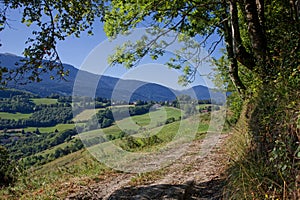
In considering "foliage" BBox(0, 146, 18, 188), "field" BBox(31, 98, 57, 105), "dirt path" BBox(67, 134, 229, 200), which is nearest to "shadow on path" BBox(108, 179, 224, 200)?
"dirt path" BBox(67, 134, 229, 200)

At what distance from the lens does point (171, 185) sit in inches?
233

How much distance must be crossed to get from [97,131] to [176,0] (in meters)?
5.86

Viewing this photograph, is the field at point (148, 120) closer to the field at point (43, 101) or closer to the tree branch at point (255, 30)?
the tree branch at point (255, 30)

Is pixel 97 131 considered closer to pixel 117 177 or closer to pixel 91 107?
pixel 91 107

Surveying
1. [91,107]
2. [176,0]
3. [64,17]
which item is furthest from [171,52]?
[64,17]

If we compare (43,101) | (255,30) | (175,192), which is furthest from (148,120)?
(43,101)

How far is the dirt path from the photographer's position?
17.6 feet

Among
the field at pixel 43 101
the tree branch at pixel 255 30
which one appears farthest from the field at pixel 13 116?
the tree branch at pixel 255 30

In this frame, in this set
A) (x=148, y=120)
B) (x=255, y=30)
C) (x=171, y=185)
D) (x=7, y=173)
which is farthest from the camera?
(x=148, y=120)

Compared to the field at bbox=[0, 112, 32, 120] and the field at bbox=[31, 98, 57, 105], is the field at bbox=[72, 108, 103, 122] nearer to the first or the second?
the field at bbox=[0, 112, 32, 120]

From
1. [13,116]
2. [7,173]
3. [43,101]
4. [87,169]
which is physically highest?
[87,169]

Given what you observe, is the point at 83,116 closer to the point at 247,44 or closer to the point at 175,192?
the point at 175,192

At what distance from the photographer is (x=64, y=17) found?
6.77 meters

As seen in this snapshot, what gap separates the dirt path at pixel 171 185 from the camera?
5375mm
